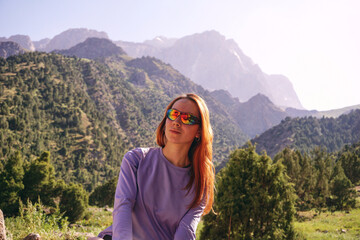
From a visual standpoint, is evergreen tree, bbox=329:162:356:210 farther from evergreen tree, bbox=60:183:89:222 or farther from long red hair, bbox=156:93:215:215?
evergreen tree, bbox=60:183:89:222

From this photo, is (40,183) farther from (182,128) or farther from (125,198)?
(182,128)

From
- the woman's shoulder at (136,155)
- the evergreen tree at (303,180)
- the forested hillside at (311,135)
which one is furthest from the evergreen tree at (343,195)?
the forested hillside at (311,135)

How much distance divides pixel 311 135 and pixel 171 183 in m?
135

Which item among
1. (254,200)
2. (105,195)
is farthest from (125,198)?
(105,195)

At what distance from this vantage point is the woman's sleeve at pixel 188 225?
7.07ft

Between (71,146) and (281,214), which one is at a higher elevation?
(281,214)

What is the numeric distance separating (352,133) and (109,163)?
406 ft

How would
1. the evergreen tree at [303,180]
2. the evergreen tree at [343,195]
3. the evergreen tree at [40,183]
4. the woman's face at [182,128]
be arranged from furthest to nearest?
the evergreen tree at [40,183] → the evergreen tree at [303,180] → the evergreen tree at [343,195] → the woman's face at [182,128]

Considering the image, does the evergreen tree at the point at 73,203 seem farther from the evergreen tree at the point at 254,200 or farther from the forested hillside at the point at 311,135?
the forested hillside at the point at 311,135

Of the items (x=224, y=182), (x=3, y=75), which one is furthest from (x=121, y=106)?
(x=224, y=182)

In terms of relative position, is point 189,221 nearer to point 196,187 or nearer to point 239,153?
point 196,187

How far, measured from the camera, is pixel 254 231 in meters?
8.62

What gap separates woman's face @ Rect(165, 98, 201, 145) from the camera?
7.93 feet

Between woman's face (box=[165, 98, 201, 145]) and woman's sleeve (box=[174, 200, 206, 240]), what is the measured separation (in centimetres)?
70
